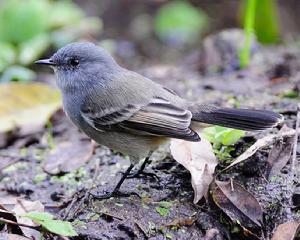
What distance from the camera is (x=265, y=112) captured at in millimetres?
4422

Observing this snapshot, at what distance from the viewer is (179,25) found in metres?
10.9

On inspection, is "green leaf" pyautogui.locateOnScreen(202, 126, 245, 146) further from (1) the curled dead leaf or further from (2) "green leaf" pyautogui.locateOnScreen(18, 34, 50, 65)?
(2) "green leaf" pyautogui.locateOnScreen(18, 34, 50, 65)

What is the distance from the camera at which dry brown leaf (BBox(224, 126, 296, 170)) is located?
169 inches

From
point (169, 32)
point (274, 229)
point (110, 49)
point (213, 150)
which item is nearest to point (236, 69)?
point (110, 49)

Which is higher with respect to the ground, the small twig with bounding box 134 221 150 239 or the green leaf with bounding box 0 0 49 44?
the green leaf with bounding box 0 0 49 44

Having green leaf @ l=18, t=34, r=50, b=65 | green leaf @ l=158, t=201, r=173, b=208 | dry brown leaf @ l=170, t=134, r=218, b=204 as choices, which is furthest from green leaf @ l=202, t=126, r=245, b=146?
green leaf @ l=18, t=34, r=50, b=65

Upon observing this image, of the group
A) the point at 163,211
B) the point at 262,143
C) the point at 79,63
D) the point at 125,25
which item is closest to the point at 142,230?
the point at 163,211

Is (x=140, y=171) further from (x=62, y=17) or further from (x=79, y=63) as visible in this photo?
(x=62, y=17)

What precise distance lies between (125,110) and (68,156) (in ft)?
3.72

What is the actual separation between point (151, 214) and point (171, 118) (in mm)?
743

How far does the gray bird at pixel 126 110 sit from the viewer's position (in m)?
4.39

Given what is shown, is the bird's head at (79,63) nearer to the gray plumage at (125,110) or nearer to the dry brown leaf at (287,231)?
the gray plumage at (125,110)

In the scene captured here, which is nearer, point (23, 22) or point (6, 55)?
point (6, 55)

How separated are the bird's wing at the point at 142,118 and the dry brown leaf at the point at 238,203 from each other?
0.48 meters
